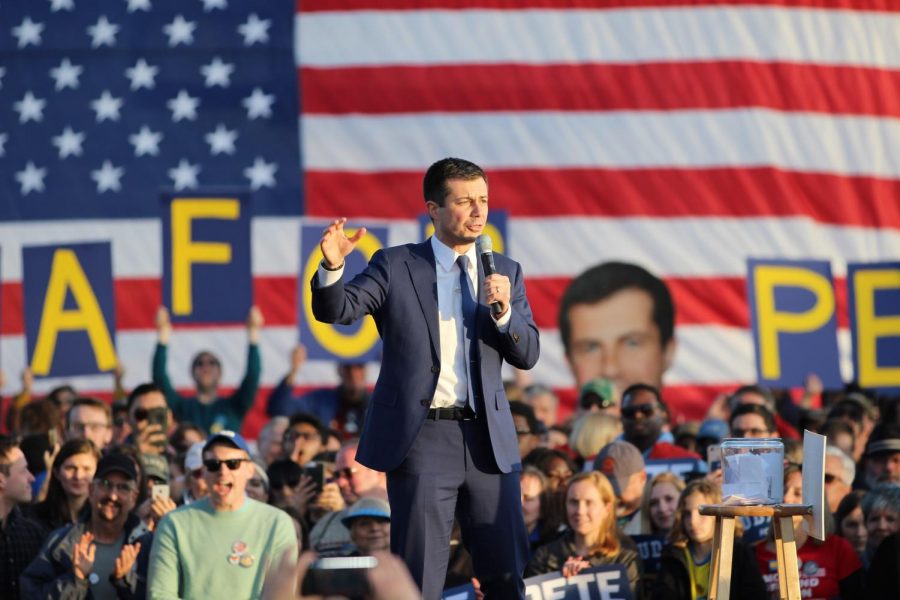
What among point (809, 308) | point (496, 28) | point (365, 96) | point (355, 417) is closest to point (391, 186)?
point (365, 96)

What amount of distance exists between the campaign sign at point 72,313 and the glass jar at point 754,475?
20.4 feet

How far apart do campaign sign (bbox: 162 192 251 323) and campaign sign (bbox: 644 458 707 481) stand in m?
3.63

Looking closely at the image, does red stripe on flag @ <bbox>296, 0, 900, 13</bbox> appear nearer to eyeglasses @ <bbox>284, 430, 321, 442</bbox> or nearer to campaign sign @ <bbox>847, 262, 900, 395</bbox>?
campaign sign @ <bbox>847, 262, 900, 395</bbox>

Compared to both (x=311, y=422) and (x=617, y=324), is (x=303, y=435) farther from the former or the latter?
(x=617, y=324)

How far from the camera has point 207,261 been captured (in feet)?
34.9

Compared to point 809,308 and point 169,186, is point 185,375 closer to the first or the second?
point 169,186

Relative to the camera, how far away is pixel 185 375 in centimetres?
1298

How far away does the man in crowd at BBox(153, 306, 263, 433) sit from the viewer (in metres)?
10.5

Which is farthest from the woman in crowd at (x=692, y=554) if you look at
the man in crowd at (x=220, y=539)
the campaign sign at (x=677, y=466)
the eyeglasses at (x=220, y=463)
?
the eyeglasses at (x=220, y=463)

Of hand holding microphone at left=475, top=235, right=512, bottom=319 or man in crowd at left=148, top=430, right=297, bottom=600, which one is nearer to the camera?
hand holding microphone at left=475, top=235, right=512, bottom=319

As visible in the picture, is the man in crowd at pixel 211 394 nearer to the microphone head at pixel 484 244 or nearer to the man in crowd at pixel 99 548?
the man in crowd at pixel 99 548

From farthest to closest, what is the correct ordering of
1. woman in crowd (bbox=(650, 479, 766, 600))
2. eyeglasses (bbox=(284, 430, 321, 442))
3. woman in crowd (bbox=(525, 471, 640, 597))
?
1. eyeglasses (bbox=(284, 430, 321, 442))
2. woman in crowd (bbox=(525, 471, 640, 597))
3. woman in crowd (bbox=(650, 479, 766, 600))

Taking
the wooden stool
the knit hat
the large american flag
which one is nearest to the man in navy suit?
the wooden stool

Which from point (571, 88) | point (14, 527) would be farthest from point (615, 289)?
point (14, 527)
